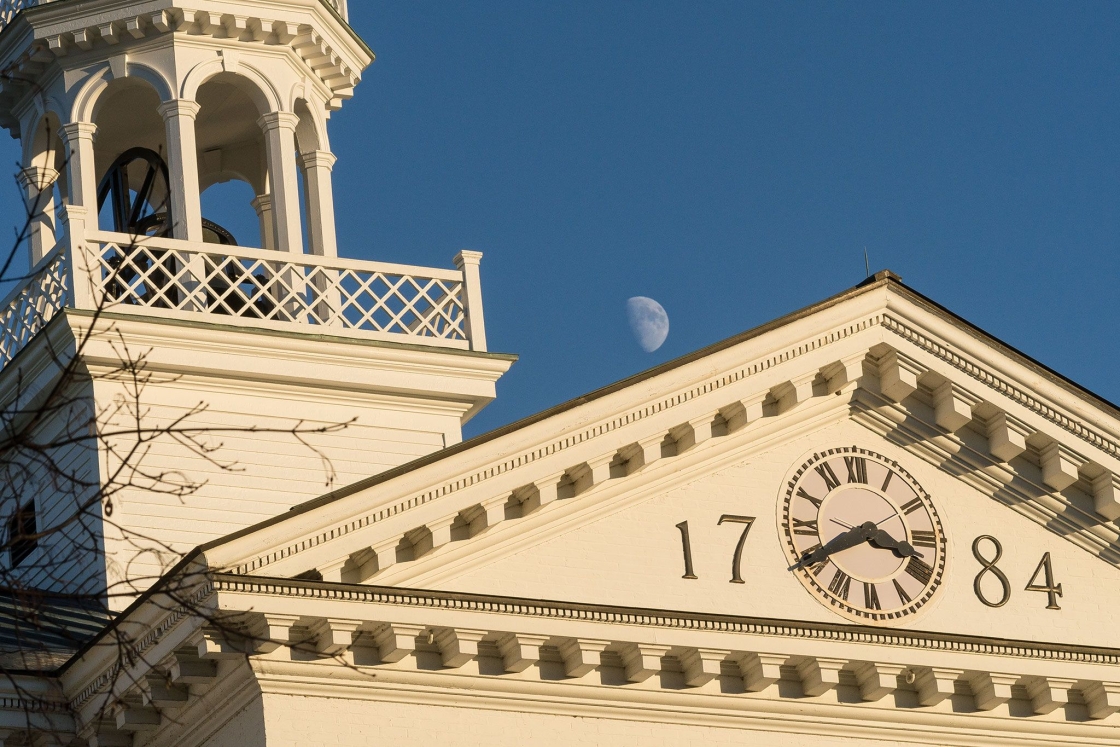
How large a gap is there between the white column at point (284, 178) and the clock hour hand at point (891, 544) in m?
8.98

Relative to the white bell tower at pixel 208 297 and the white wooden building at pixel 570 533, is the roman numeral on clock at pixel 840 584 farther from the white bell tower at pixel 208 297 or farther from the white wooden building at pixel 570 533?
the white bell tower at pixel 208 297

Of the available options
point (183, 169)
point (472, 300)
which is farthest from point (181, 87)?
point (472, 300)

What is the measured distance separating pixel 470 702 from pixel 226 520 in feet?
21.6

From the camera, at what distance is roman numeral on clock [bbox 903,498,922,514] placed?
19.9m

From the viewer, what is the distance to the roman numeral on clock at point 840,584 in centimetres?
1917

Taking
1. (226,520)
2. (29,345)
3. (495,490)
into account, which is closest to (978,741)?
(495,490)

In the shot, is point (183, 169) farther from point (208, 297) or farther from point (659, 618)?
point (659, 618)

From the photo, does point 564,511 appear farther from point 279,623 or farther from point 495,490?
point 279,623

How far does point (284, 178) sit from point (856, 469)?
899cm

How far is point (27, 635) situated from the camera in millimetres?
20375

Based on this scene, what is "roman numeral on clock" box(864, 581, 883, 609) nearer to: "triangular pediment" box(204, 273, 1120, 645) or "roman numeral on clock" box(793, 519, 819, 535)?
"triangular pediment" box(204, 273, 1120, 645)

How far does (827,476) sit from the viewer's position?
1978 cm

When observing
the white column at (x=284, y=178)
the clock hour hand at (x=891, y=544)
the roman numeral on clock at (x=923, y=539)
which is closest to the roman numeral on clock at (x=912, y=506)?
the roman numeral on clock at (x=923, y=539)

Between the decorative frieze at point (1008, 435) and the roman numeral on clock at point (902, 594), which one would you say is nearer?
the roman numeral on clock at point (902, 594)
